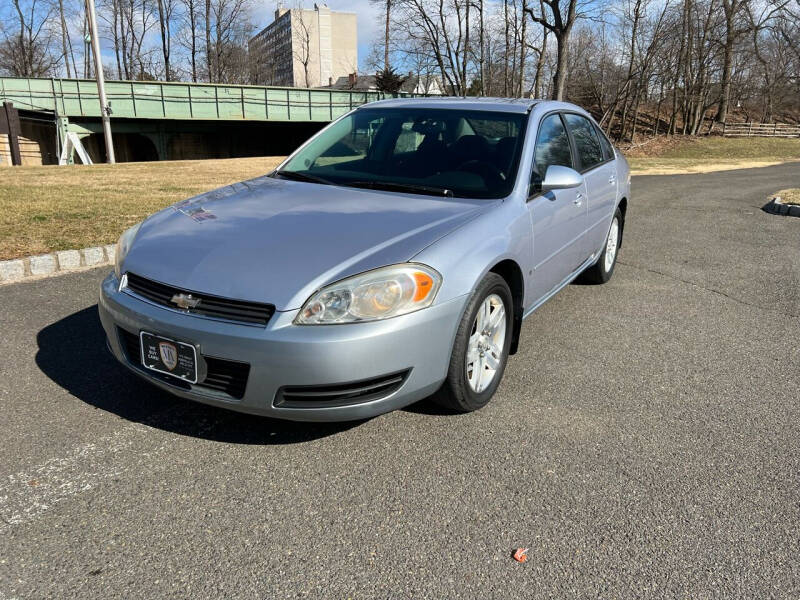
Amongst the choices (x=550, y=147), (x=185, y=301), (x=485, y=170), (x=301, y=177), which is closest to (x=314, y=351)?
(x=185, y=301)

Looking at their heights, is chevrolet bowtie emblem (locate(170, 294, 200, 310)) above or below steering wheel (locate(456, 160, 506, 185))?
below

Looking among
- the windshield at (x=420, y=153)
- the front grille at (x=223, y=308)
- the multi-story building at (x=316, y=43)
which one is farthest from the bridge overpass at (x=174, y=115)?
the multi-story building at (x=316, y=43)

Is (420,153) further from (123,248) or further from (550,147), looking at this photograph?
(123,248)

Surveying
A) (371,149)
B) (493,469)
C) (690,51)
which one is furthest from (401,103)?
(690,51)

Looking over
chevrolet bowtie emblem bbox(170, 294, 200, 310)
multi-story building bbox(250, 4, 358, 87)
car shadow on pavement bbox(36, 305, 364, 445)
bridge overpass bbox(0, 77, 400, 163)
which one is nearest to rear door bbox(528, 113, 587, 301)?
car shadow on pavement bbox(36, 305, 364, 445)

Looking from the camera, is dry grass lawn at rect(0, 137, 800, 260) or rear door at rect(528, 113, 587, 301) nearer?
rear door at rect(528, 113, 587, 301)

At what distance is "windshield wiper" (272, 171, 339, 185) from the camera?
3.87m

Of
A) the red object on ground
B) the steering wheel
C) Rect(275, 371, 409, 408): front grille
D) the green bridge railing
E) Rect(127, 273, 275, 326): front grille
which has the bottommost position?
the red object on ground

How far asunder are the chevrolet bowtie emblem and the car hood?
0.15ft

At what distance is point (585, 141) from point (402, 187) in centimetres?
212

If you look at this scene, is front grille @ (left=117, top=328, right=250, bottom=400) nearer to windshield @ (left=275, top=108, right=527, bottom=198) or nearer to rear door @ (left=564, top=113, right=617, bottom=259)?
windshield @ (left=275, top=108, right=527, bottom=198)

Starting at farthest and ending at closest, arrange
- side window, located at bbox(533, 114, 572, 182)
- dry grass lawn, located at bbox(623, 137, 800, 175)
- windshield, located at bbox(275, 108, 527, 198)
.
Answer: dry grass lawn, located at bbox(623, 137, 800, 175)
side window, located at bbox(533, 114, 572, 182)
windshield, located at bbox(275, 108, 527, 198)

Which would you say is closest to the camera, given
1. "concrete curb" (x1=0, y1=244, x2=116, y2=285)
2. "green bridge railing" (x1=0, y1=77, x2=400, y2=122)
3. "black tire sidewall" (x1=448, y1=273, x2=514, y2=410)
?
"black tire sidewall" (x1=448, y1=273, x2=514, y2=410)

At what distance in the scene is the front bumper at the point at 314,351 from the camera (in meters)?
2.43
